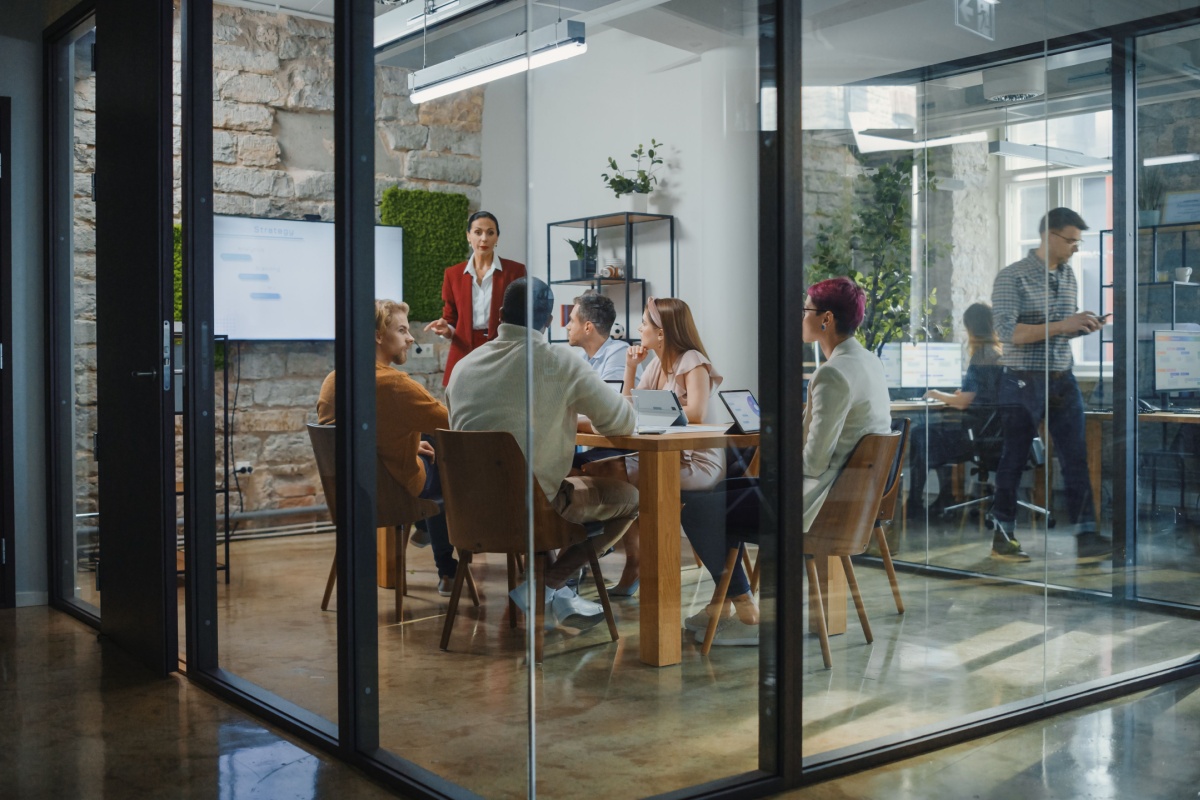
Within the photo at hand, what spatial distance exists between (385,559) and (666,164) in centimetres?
126

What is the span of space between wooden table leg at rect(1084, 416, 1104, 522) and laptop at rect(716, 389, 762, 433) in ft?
4.77

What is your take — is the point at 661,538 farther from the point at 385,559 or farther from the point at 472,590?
the point at 385,559

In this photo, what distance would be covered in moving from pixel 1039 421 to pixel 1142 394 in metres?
0.59

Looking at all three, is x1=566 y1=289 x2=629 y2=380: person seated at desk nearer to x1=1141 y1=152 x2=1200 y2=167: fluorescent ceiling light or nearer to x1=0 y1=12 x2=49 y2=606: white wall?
x1=1141 y1=152 x2=1200 y2=167: fluorescent ceiling light

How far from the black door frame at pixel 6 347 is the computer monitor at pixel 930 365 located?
376 cm

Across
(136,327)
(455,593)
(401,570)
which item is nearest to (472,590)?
(455,593)

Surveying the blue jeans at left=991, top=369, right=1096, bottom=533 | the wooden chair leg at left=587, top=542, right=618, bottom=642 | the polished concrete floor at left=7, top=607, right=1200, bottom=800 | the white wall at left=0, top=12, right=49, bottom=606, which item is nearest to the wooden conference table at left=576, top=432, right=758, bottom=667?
the wooden chair leg at left=587, top=542, right=618, bottom=642

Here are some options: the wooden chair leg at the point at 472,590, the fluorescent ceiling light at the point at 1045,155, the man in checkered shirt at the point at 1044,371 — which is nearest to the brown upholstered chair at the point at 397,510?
the wooden chair leg at the point at 472,590

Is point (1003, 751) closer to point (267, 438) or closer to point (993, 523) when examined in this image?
point (993, 523)

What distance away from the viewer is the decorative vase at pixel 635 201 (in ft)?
8.34

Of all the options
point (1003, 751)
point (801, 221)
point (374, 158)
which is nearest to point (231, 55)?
point (374, 158)

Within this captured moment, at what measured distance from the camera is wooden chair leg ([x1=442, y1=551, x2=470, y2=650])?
111 inches

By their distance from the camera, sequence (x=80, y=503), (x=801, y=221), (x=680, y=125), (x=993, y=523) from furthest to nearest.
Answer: (x=80, y=503) → (x=993, y=523) → (x=801, y=221) → (x=680, y=125)

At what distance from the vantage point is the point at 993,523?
338cm
